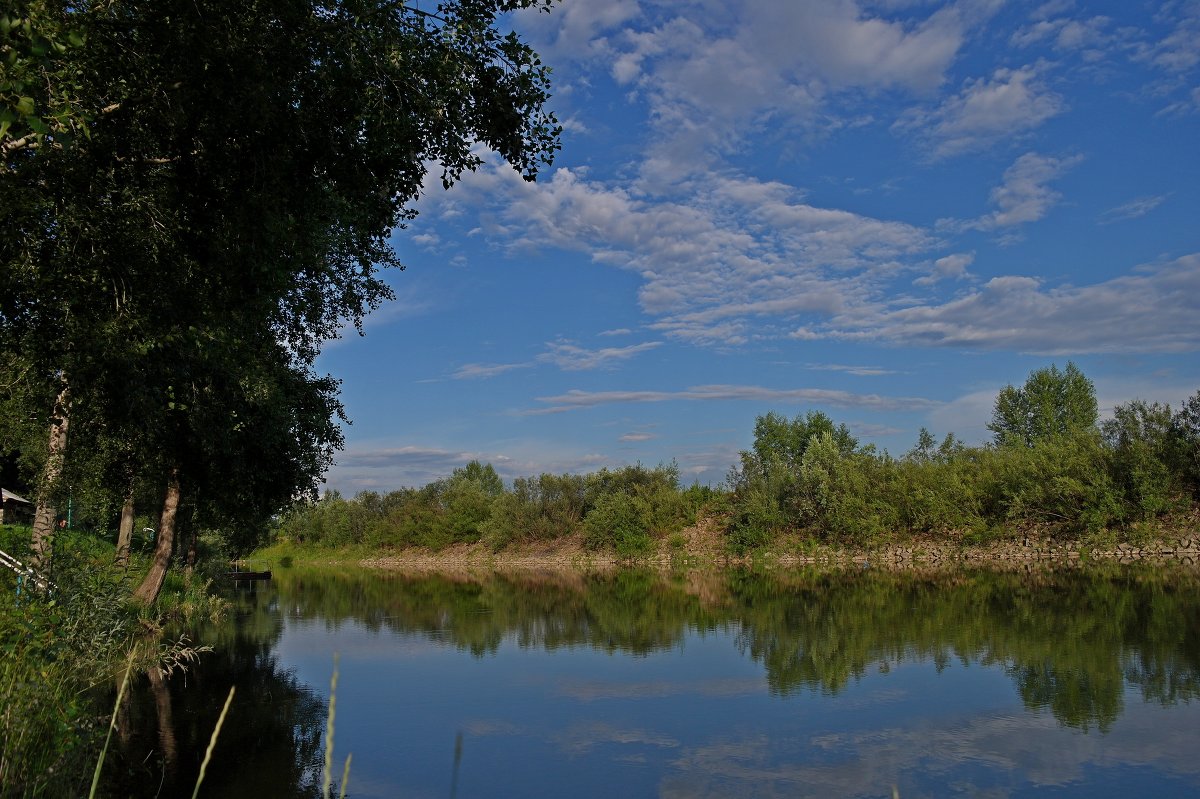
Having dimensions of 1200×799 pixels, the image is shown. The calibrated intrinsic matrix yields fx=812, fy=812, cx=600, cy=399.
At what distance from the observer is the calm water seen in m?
11.4

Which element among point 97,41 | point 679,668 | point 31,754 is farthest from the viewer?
point 679,668

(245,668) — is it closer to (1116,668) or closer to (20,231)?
(20,231)

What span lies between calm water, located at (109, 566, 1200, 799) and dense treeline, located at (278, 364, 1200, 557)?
7.16 meters

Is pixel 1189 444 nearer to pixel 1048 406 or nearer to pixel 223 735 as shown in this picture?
pixel 1048 406

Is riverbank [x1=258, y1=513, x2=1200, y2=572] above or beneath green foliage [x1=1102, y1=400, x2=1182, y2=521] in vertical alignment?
beneath

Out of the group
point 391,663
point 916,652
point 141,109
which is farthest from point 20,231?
point 916,652

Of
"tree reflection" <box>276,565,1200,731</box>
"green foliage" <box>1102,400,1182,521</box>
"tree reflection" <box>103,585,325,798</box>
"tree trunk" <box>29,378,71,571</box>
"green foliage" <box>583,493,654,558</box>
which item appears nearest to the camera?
"tree trunk" <box>29,378,71,571</box>

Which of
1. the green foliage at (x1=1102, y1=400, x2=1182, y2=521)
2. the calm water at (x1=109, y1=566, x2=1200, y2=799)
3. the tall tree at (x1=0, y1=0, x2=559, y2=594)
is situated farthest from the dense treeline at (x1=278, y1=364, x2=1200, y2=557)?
the tall tree at (x1=0, y1=0, x2=559, y2=594)

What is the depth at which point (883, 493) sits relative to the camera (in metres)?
57.4

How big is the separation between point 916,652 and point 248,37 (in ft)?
63.2

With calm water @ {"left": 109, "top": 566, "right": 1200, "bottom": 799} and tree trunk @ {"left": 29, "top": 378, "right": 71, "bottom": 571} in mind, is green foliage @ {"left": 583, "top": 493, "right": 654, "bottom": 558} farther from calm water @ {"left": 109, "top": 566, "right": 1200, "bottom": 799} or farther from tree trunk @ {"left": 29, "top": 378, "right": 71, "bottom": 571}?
tree trunk @ {"left": 29, "top": 378, "right": 71, "bottom": 571}

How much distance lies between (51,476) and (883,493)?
5194cm

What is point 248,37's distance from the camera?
25.9ft

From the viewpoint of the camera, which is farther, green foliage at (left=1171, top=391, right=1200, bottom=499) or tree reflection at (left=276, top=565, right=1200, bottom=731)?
green foliage at (left=1171, top=391, right=1200, bottom=499)
